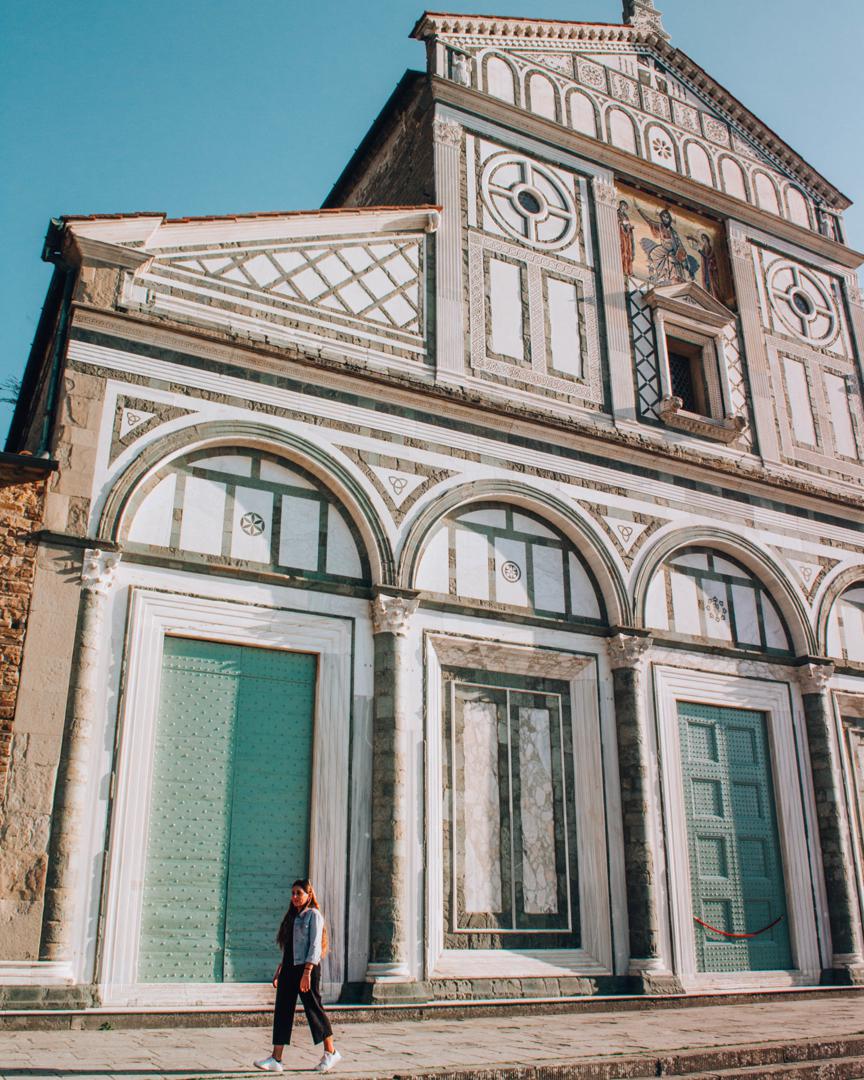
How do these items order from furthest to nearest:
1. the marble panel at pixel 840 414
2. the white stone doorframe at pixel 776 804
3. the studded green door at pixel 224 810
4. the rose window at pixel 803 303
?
1. the rose window at pixel 803 303
2. the marble panel at pixel 840 414
3. the white stone doorframe at pixel 776 804
4. the studded green door at pixel 224 810

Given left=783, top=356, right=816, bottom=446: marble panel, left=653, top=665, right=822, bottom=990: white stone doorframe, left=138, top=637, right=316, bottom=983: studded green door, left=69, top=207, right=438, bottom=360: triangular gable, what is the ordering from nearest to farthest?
left=138, top=637, right=316, bottom=983: studded green door, left=69, top=207, right=438, bottom=360: triangular gable, left=653, top=665, right=822, bottom=990: white stone doorframe, left=783, top=356, right=816, bottom=446: marble panel

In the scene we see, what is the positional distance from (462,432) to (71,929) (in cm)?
697

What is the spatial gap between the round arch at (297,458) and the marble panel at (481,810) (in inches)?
75.7

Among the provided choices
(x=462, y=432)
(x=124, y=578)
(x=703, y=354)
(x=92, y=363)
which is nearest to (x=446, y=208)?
(x=462, y=432)

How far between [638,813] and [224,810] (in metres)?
4.86

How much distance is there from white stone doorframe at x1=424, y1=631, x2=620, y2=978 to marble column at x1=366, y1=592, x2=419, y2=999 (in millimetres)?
384

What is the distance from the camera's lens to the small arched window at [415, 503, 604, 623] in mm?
12344

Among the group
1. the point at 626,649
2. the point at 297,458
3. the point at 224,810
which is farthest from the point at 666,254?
the point at 224,810

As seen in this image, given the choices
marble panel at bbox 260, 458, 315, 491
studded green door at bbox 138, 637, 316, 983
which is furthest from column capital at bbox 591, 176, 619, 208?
studded green door at bbox 138, 637, 316, 983

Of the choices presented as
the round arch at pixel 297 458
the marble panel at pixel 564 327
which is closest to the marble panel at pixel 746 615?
the marble panel at pixel 564 327

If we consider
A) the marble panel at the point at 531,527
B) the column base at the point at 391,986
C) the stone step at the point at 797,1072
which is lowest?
the stone step at the point at 797,1072

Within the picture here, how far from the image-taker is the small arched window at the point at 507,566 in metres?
12.3

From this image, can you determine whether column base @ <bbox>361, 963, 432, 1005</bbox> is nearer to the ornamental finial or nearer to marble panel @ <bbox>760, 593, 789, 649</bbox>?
marble panel @ <bbox>760, 593, 789, 649</bbox>

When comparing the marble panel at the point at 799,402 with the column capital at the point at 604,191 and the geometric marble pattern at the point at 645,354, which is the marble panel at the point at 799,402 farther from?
the column capital at the point at 604,191
